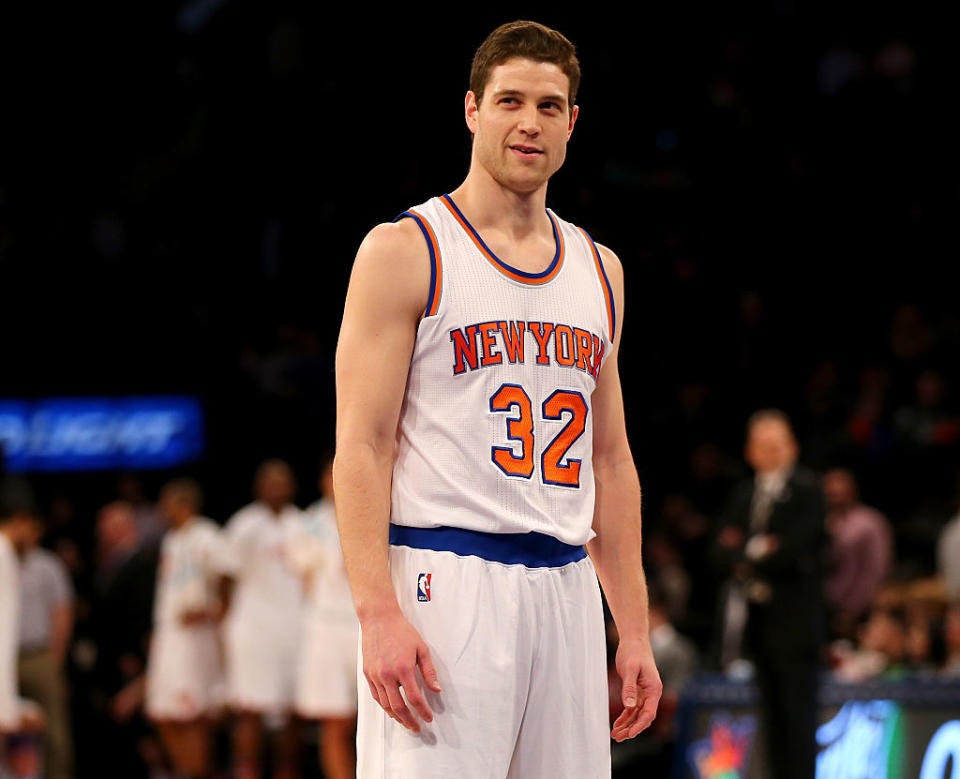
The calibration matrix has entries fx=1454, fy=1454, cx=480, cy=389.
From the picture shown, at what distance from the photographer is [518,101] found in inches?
117

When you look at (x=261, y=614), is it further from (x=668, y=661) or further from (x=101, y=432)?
(x=101, y=432)

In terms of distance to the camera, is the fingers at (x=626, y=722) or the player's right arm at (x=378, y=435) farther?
the fingers at (x=626, y=722)

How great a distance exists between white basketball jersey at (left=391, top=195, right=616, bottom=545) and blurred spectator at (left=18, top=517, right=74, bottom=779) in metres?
6.56

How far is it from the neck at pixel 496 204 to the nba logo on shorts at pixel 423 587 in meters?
0.75

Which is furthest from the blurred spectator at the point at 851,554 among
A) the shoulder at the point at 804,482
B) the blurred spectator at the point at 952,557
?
the shoulder at the point at 804,482

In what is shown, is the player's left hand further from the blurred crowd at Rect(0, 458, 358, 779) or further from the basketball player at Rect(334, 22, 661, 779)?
the blurred crowd at Rect(0, 458, 358, 779)

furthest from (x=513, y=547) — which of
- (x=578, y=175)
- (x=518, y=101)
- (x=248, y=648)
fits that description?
(x=578, y=175)

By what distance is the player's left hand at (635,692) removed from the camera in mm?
3055

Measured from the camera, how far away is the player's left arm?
3064 mm

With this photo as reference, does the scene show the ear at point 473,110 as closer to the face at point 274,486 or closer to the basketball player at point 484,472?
the basketball player at point 484,472

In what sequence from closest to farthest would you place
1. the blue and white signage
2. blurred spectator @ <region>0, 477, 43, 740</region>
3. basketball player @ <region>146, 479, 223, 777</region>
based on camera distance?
1. blurred spectator @ <region>0, 477, 43, 740</region>
2. basketball player @ <region>146, 479, 223, 777</region>
3. the blue and white signage

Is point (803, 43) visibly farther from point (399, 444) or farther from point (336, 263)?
point (399, 444)

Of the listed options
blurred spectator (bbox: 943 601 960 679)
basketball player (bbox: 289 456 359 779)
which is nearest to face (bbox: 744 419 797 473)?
blurred spectator (bbox: 943 601 960 679)

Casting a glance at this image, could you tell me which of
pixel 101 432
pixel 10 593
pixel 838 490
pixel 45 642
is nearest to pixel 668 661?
pixel 838 490
